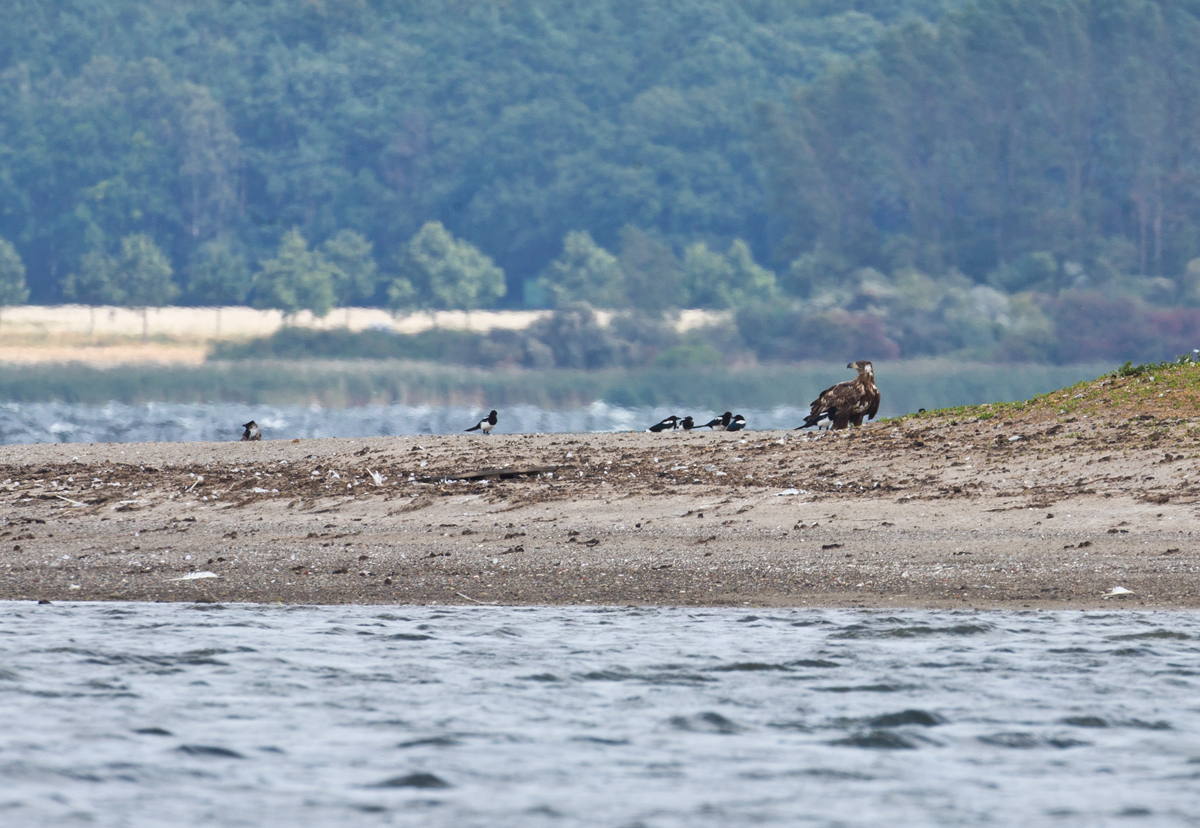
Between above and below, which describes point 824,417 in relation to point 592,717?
above

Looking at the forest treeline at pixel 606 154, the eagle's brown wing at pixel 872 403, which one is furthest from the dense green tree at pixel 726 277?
the eagle's brown wing at pixel 872 403

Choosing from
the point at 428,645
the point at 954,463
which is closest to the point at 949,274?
the point at 954,463

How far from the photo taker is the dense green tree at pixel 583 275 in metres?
110

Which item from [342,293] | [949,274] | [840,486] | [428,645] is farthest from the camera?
[342,293]

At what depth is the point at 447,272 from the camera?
112m

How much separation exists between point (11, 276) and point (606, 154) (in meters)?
47.5

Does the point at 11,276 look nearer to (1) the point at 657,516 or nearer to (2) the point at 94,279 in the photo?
(2) the point at 94,279

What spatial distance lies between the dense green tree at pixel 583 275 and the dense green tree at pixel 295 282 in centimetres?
1672

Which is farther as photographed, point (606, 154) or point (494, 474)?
point (606, 154)

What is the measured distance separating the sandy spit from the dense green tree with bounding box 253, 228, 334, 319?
86.9 m

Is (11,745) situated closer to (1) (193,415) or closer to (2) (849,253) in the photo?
(1) (193,415)

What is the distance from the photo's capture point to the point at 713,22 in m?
136

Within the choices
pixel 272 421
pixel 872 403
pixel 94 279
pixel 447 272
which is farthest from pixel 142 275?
pixel 872 403

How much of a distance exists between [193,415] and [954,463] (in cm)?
5701
